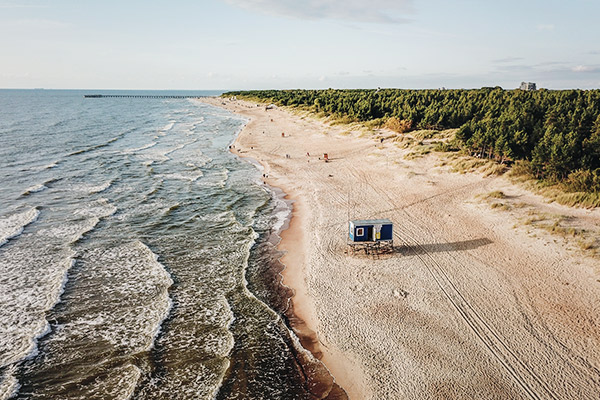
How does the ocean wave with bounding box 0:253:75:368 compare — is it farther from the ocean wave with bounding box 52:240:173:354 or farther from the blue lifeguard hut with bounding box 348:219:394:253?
the blue lifeguard hut with bounding box 348:219:394:253

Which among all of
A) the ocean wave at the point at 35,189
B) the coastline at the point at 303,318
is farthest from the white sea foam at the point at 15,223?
the coastline at the point at 303,318

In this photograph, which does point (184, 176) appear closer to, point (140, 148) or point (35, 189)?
point (35, 189)

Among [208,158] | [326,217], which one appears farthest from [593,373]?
[208,158]

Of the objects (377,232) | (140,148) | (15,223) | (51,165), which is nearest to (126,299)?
(377,232)

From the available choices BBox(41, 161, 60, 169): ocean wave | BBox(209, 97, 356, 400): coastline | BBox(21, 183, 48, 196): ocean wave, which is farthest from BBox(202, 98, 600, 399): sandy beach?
BBox(41, 161, 60, 169): ocean wave

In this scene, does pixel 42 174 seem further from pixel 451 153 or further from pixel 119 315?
pixel 451 153

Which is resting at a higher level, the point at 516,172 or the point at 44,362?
the point at 516,172

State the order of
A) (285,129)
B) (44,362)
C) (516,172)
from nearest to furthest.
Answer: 1. (44,362)
2. (516,172)
3. (285,129)
